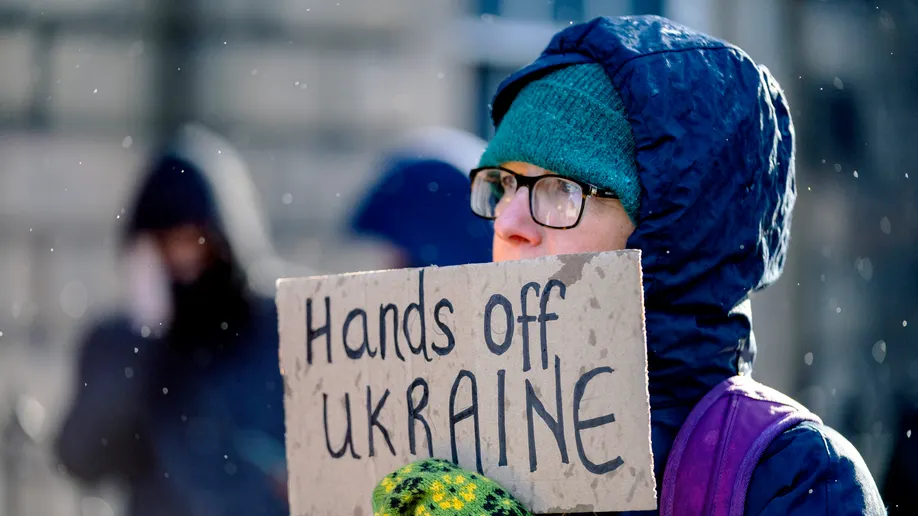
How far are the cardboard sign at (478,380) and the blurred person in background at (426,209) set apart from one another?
1420 mm

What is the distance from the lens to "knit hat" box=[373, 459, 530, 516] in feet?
4.53

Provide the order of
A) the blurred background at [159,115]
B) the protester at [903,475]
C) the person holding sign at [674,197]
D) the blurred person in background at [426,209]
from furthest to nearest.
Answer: the blurred background at [159,115] → the protester at [903,475] → the blurred person in background at [426,209] → the person holding sign at [674,197]

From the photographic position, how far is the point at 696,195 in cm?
160

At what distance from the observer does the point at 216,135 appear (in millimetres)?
5605

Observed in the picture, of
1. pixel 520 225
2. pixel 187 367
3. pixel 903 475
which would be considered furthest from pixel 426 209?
pixel 903 475

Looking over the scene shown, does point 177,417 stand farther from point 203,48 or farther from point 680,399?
point 203,48

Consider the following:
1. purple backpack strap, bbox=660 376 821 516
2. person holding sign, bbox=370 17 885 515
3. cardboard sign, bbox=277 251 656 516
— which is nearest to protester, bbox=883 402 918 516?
person holding sign, bbox=370 17 885 515

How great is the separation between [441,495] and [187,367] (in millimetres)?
2492

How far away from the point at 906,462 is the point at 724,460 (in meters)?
3.16

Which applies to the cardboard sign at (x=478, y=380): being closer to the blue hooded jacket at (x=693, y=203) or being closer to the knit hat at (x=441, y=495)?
the knit hat at (x=441, y=495)

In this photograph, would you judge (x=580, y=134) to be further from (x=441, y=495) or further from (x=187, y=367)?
(x=187, y=367)

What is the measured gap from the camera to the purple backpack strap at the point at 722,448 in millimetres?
1430

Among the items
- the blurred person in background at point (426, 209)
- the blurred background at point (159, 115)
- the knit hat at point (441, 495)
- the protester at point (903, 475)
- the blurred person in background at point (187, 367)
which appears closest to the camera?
the knit hat at point (441, 495)

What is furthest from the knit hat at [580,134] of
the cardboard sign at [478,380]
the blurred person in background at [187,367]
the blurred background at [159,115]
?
the blurred background at [159,115]
